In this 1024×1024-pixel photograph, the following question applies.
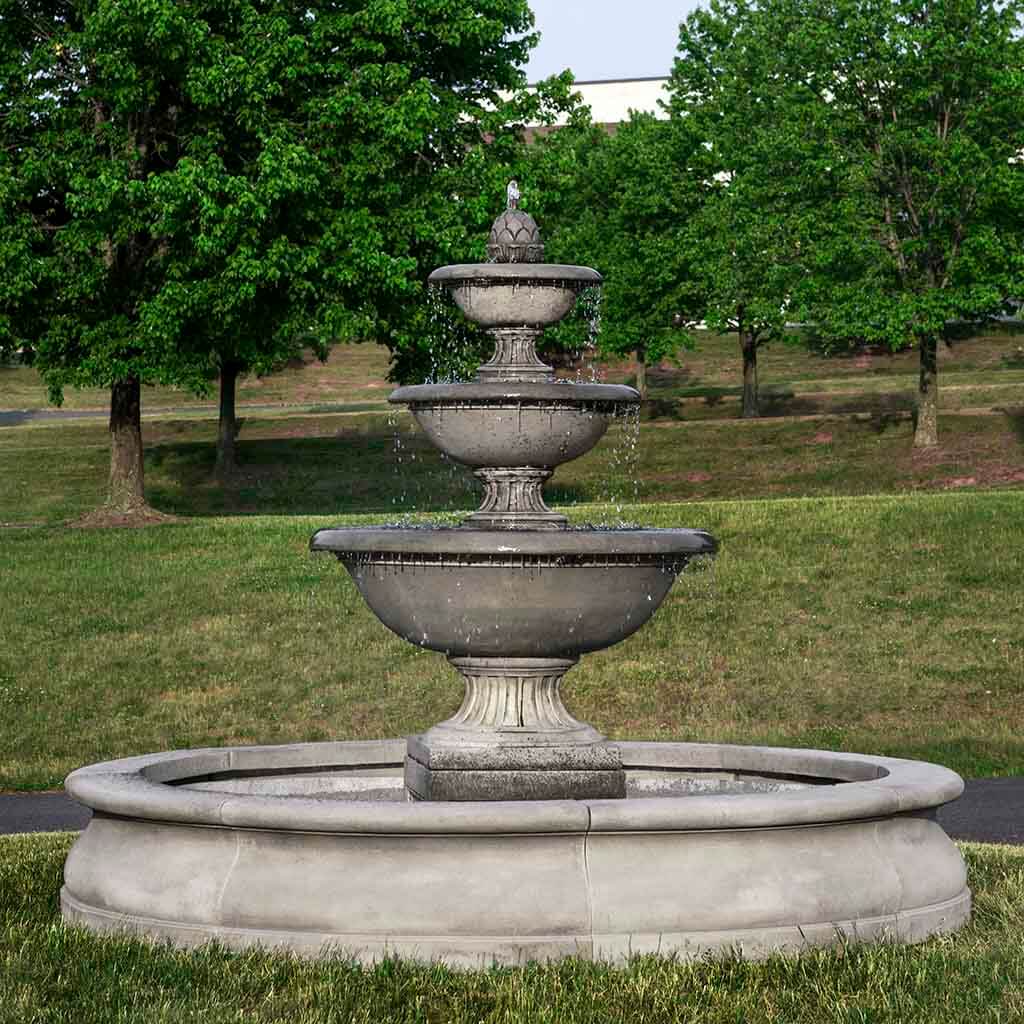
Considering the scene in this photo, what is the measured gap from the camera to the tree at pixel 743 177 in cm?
4678

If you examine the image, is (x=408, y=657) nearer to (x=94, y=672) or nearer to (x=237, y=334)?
(x=94, y=672)

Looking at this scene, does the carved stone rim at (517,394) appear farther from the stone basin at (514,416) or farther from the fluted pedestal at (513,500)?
the fluted pedestal at (513,500)

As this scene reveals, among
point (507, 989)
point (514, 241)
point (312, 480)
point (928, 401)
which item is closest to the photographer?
point (507, 989)

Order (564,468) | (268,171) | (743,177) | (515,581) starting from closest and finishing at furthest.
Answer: (515,581)
(268,171)
(564,468)
(743,177)

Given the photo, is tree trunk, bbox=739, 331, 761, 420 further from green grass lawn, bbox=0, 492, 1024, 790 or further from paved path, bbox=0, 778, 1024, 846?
paved path, bbox=0, 778, 1024, 846

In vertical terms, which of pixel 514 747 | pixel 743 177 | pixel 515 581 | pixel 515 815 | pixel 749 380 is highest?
pixel 743 177

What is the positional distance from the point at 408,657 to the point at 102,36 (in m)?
14.7

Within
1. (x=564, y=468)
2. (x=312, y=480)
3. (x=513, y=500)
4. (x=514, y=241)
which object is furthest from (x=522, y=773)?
(x=564, y=468)

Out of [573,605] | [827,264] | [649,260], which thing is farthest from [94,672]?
[649,260]

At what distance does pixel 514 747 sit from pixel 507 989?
8.39ft

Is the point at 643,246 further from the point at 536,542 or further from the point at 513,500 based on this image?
the point at 536,542

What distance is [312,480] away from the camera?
46469 mm

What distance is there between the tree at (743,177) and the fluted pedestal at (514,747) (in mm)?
36924

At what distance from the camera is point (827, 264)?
45.4 meters
